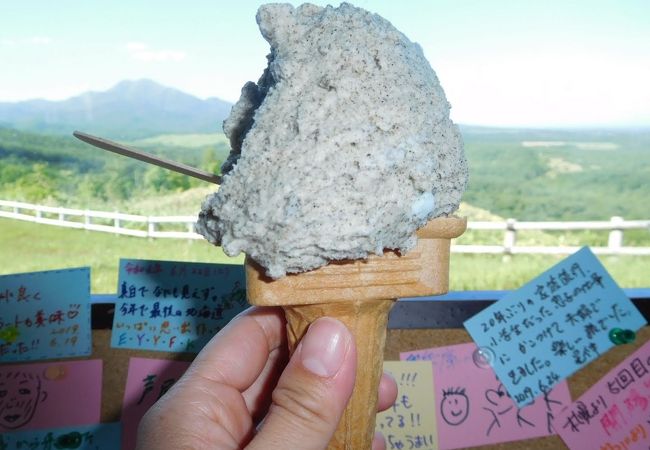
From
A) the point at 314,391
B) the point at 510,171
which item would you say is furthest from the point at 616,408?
the point at 314,391

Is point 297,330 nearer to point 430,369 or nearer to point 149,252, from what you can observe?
point 430,369

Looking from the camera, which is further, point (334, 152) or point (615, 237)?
point (615, 237)

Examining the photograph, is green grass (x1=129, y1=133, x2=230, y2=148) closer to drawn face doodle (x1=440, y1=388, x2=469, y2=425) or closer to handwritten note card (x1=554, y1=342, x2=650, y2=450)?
drawn face doodle (x1=440, y1=388, x2=469, y2=425)

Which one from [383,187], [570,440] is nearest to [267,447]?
[383,187]

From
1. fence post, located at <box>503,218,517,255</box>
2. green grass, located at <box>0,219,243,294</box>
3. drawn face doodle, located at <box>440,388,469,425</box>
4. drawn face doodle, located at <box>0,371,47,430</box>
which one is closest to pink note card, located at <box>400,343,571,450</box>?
drawn face doodle, located at <box>440,388,469,425</box>

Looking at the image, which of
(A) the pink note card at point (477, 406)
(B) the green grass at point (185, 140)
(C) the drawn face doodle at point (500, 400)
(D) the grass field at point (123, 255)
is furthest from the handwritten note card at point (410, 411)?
(B) the green grass at point (185, 140)

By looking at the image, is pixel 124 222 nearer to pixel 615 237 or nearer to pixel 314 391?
pixel 314 391
